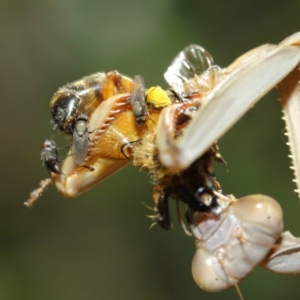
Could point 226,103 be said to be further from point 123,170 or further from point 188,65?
point 123,170

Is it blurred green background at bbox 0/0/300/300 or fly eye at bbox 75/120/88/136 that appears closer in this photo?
fly eye at bbox 75/120/88/136

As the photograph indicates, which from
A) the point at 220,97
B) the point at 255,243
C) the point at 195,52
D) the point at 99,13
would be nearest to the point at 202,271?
the point at 255,243

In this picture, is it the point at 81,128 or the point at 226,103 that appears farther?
the point at 81,128

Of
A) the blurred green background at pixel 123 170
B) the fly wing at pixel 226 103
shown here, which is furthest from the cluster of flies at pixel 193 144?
the blurred green background at pixel 123 170

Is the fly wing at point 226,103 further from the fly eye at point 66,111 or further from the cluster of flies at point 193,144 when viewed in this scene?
the fly eye at point 66,111

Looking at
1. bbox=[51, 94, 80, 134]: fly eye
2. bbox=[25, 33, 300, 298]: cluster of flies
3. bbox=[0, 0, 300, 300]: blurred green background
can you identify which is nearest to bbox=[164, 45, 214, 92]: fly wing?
bbox=[25, 33, 300, 298]: cluster of flies

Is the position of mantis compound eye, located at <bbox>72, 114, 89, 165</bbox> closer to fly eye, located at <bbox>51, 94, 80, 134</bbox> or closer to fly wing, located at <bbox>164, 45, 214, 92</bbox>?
fly eye, located at <bbox>51, 94, 80, 134</bbox>

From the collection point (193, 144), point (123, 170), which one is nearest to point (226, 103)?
point (193, 144)
